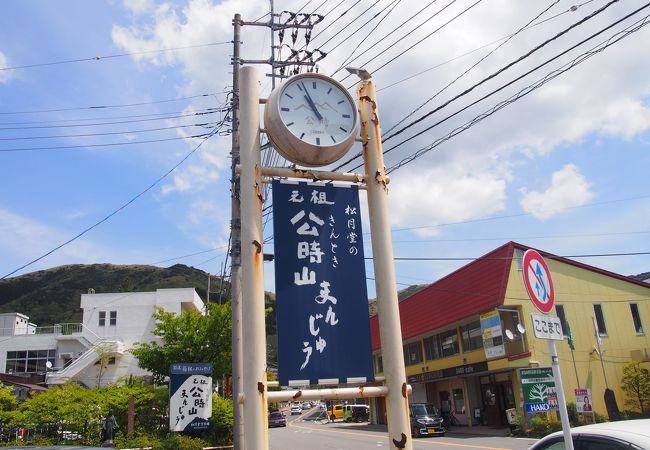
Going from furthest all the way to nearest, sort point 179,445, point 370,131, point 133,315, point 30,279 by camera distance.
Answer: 1. point 30,279
2. point 133,315
3. point 179,445
4. point 370,131

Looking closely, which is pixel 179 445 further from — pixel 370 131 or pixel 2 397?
pixel 370 131

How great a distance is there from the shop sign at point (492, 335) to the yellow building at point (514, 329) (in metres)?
0.05

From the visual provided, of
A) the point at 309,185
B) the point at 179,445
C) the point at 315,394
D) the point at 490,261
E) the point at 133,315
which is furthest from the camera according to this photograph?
the point at 133,315

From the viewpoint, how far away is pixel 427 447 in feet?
67.3

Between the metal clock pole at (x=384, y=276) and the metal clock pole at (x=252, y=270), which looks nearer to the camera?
the metal clock pole at (x=252, y=270)

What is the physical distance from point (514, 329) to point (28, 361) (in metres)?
39.4

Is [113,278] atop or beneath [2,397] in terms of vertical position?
atop

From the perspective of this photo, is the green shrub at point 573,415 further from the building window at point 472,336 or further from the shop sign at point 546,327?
the shop sign at point 546,327

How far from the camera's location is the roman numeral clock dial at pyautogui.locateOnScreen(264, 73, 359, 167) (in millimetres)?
5023

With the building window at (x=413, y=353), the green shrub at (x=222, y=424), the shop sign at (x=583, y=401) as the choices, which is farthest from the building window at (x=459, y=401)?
the green shrub at (x=222, y=424)

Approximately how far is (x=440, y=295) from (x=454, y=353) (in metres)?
3.42

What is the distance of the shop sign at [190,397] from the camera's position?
12.4m

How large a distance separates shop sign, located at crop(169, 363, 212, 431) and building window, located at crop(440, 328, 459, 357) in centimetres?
2190

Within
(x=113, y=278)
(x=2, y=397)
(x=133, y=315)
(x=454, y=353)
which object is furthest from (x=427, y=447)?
(x=113, y=278)
